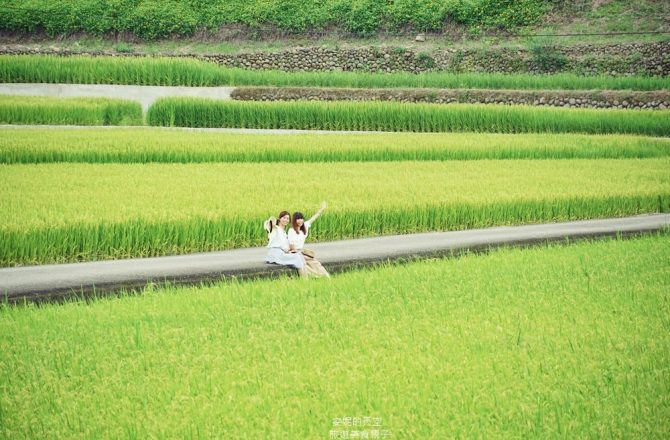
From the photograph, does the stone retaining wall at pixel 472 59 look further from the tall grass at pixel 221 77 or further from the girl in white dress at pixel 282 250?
the girl in white dress at pixel 282 250

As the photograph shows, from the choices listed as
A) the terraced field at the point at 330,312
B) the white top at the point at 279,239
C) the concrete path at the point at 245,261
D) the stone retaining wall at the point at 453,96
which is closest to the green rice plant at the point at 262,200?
the terraced field at the point at 330,312

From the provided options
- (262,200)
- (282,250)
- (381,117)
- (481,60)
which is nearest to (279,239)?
(282,250)

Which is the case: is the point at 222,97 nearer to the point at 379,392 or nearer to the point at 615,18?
the point at 615,18

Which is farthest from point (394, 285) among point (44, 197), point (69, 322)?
point (44, 197)

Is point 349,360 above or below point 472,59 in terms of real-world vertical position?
below

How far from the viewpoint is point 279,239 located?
369 inches

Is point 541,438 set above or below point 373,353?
below

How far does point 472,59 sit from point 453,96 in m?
5.51

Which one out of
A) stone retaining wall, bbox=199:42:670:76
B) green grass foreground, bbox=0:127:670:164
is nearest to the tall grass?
stone retaining wall, bbox=199:42:670:76

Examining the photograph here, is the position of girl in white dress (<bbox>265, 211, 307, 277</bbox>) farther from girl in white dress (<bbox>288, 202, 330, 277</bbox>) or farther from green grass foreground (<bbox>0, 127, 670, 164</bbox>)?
green grass foreground (<bbox>0, 127, 670, 164</bbox>)

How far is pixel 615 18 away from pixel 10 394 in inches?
1281

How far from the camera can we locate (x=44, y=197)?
38.5 ft

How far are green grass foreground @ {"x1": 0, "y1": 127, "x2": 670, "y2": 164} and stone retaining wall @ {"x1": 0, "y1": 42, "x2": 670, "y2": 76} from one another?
10594 millimetres

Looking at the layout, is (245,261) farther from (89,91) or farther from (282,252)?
(89,91)
